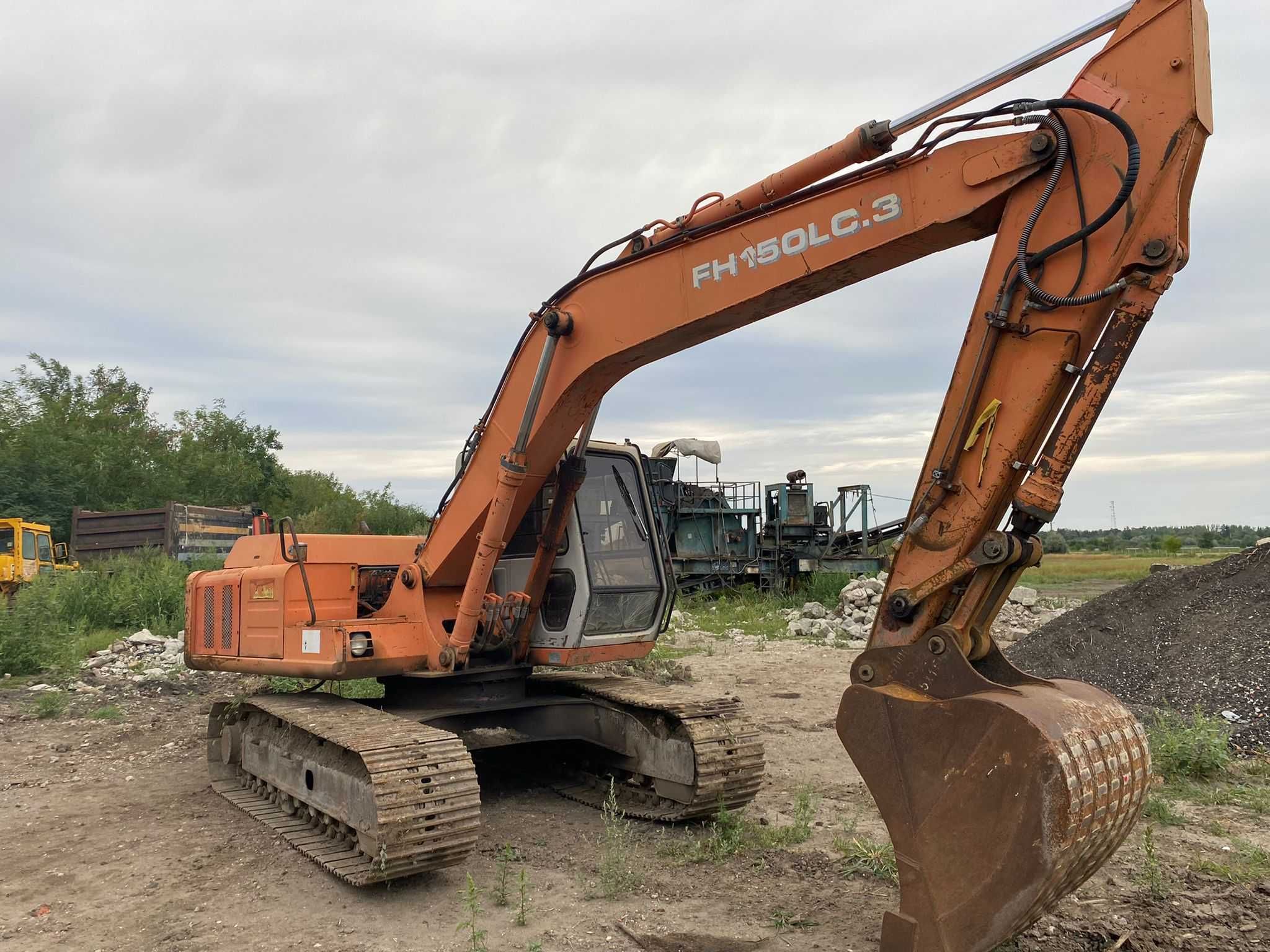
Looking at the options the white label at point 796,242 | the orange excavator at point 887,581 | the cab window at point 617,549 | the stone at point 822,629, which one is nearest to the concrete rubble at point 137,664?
the orange excavator at point 887,581

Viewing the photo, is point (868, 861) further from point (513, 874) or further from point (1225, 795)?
point (1225, 795)

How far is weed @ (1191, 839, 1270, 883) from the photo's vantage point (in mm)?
4961

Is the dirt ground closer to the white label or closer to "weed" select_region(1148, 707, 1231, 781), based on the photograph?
"weed" select_region(1148, 707, 1231, 781)

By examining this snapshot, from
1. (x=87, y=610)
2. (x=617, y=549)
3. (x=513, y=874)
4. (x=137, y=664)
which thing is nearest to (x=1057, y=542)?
(x=87, y=610)

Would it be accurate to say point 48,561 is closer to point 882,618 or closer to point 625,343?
point 625,343

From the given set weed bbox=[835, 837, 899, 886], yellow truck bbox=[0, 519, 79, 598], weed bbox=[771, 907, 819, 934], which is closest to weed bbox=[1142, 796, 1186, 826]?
weed bbox=[835, 837, 899, 886]

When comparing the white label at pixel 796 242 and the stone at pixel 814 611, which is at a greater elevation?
the white label at pixel 796 242

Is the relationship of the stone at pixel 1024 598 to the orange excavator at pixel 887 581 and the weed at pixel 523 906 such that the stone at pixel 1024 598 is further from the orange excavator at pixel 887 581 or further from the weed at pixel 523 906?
the weed at pixel 523 906

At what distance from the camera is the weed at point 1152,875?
4723mm

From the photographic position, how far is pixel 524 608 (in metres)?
6.49

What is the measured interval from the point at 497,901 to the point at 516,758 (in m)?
2.83

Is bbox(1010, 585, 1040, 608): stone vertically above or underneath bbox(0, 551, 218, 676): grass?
underneath

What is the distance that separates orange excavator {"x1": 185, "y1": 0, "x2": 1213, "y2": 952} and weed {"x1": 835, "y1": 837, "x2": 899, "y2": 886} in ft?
2.81

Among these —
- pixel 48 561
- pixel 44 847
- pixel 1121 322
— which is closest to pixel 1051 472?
pixel 1121 322
